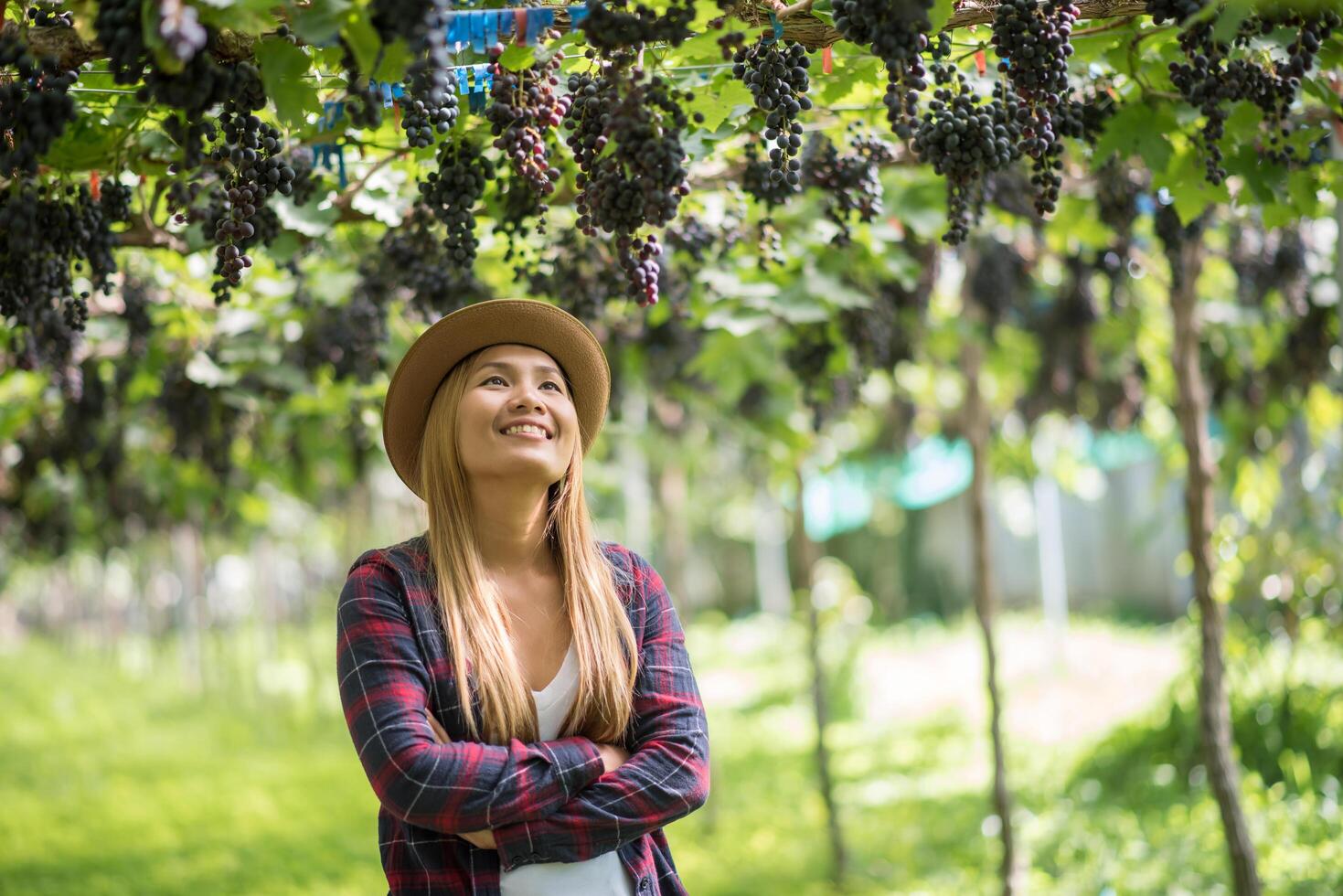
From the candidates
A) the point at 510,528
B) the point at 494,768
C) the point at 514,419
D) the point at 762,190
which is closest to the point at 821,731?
the point at 762,190

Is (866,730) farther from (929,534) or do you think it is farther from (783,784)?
(929,534)

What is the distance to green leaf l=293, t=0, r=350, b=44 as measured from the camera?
177 centimetres

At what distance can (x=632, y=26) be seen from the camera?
1896 millimetres

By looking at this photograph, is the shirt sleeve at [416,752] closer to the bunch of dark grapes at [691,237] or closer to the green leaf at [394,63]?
the green leaf at [394,63]

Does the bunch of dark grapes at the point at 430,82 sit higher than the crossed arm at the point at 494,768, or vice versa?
Result: the bunch of dark grapes at the point at 430,82

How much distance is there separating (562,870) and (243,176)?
145cm

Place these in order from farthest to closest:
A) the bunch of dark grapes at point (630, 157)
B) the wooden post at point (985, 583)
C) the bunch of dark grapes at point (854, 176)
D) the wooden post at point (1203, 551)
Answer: the wooden post at point (985, 583) < the wooden post at point (1203, 551) < the bunch of dark grapes at point (854, 176) < the bunch of dark grapes at point (630, 157)

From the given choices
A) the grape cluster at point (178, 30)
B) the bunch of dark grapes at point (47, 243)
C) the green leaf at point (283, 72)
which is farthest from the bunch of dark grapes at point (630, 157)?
the bunch of dark grapes at point (47, 243)

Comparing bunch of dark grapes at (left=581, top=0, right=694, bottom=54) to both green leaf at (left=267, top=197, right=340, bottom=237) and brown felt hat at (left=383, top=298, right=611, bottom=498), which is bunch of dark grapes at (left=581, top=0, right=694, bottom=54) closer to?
brown felt hat at (left=383, top=298, right=611, bottom=498)

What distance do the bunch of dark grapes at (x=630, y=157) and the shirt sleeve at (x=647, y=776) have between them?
64 cm

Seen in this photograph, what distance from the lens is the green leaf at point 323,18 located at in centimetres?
177

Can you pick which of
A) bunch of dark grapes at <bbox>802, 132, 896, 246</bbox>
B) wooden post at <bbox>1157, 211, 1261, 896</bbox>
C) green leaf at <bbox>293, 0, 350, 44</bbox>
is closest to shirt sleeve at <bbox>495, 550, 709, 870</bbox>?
green leaf at <bbox>293, 0, 350, 44</bbox>

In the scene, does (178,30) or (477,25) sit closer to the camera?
(178,30)

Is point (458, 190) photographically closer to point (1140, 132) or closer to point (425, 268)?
point (425, 268)
